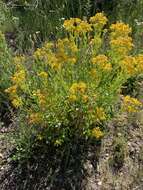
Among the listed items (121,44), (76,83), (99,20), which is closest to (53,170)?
(76,83)

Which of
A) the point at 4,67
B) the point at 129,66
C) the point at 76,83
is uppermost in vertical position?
the point at 129,66

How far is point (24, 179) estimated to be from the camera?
3.65 metres

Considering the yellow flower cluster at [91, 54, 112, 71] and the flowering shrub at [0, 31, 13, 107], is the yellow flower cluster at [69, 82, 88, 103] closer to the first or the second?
the yellow flower cluster at [91, 54, 112, 71]

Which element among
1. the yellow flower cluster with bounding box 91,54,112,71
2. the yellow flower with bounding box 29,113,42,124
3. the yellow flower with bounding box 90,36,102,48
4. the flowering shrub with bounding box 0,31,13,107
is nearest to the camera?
the yellow flower cluster with bounding box 91,54,112,71

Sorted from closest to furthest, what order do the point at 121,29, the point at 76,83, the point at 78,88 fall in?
the point at 78,88
the point at 76,83
the point at 121,29

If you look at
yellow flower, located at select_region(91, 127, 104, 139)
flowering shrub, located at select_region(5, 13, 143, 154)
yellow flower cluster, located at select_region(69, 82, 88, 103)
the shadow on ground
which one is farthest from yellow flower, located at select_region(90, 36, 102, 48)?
the shadow on ground

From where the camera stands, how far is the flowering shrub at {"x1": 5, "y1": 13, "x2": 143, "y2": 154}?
3.37 metres

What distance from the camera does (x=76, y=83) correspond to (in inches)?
134

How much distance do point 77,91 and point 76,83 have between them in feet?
0.58

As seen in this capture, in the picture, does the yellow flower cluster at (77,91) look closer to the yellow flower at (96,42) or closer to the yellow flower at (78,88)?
the yellow flower at (78,88)

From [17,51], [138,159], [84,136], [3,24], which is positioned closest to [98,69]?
[84,136]

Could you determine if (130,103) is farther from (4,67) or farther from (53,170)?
(4,67)

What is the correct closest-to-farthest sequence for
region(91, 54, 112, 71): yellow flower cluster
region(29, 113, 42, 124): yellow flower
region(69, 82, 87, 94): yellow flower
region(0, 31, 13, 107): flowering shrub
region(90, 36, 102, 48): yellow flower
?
region(69, 82, 87, 94): yellow flower < region(91, 54, 112, 71): yellow flower cluster < region(29, 113, 42, 124): yellow flower < region(90, 36, 102, 48): yellow flower < region(0, 31, 13, 107): flowering shrub

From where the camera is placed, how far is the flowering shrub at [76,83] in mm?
3369
